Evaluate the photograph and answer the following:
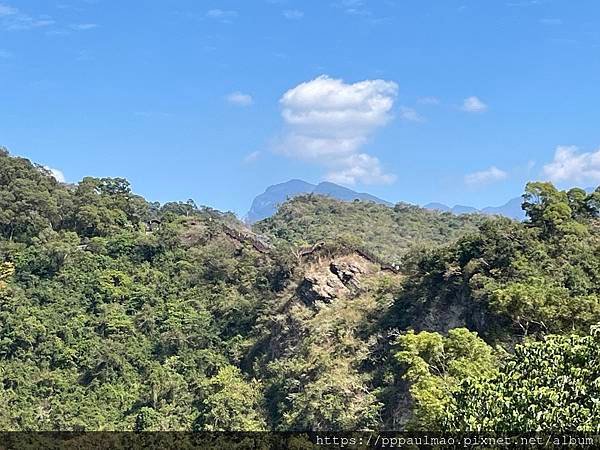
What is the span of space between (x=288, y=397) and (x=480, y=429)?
447 inches

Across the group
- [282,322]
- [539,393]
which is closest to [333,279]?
[282,322]

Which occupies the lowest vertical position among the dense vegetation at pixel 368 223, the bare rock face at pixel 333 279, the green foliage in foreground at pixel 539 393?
the green foliage in foreground at pixel 539 393

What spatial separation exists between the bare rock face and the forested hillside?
0.06 meters

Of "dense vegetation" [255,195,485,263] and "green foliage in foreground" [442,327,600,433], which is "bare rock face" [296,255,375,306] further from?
"green foliage in foreground" [442,327,600,433]

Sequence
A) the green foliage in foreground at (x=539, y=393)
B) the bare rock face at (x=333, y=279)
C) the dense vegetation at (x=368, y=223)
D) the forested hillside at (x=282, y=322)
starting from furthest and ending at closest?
the dense vegetation at (x=368, y=223), the bare rock face at (x=333, y=279), the forested hillside at (x=282, y=322), the green foliage in foreground at (x=539, y=393)

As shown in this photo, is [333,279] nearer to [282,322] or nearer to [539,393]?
[282,322]

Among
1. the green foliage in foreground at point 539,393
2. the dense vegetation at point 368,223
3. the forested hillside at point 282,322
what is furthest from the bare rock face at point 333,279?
the green foliage in foreground at point 539,393

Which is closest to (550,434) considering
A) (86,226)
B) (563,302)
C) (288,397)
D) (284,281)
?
(563,302)

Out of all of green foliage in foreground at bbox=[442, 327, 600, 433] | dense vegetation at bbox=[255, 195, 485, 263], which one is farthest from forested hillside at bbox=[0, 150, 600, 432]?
dense vegetation at bbox=[255, 195, 485, 263]

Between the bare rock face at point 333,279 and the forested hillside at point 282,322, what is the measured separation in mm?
64

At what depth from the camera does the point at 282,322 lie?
73.5 ft

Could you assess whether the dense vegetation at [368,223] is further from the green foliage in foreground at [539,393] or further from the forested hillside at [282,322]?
the green foliage in foreground at [539,393]

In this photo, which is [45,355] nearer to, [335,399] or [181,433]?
[181,433]

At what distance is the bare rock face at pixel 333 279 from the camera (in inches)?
866
